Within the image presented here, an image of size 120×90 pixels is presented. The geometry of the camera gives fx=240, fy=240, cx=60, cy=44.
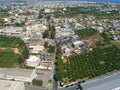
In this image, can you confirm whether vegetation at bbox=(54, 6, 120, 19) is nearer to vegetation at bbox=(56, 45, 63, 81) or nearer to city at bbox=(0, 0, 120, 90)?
city at bbox=(0, 0, 120, 90)

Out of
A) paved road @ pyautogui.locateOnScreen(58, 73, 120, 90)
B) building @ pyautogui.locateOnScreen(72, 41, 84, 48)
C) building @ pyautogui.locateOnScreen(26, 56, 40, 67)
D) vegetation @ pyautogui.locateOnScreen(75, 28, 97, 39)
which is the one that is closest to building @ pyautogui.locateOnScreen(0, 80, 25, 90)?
paved road @ pyautogui.locateOnScreen(58, 73, 120, 90)

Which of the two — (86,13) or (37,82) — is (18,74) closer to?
(37,82)

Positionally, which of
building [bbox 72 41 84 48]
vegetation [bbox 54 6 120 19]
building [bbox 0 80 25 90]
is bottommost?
vegetation [bbox 54 6 120 19]

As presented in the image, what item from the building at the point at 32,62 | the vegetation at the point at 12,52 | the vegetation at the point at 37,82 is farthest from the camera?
the vegetation at the point at 12,52

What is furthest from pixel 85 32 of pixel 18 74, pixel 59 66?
pixel 18 74

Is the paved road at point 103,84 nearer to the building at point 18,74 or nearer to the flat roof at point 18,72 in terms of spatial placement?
the building at point 18,74

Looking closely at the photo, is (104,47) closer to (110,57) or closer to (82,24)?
(110,57)

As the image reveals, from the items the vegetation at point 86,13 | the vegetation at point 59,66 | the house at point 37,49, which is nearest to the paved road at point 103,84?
the vegetation at point 59,66

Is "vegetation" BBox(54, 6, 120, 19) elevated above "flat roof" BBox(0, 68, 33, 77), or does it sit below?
below
